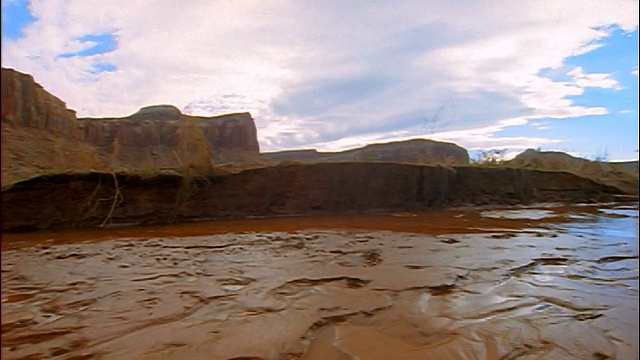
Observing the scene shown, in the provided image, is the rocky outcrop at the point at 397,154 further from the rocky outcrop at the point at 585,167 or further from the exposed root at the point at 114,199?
the exposed root at the point at 114,199

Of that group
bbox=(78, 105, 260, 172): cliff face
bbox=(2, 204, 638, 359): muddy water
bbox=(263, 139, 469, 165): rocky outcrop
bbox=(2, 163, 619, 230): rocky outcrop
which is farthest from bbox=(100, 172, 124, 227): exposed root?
bbox=(263, 139, 469, 165): rocky outcrop

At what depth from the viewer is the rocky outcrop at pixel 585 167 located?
10508 millimetres

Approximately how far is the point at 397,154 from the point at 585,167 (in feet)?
17.2

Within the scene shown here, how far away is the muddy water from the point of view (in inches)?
62.2

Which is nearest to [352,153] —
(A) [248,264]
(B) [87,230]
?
(B) [87,230]

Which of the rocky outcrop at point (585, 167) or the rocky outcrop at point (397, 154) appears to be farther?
the rocky outcrop at point (585, 167)

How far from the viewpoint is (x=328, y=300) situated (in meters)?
2.13

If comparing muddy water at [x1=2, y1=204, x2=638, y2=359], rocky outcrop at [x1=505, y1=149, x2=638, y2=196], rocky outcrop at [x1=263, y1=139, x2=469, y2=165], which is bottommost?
muddy water at [x1=2, y1=204, x2=638, y2=359]

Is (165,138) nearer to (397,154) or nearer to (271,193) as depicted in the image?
(397,154)

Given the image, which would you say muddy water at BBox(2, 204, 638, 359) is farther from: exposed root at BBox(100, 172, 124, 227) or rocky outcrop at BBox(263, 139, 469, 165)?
rocky outcrop at BBox(263, 139, 469, 165)

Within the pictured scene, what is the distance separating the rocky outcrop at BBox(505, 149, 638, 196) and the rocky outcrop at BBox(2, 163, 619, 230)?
1.22 metres

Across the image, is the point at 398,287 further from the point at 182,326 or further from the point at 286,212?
the point at 286,212

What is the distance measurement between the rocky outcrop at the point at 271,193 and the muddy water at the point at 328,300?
93.0 inches

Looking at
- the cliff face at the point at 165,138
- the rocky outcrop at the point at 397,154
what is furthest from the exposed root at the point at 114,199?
the rocky outcrop at the point at 397,154
